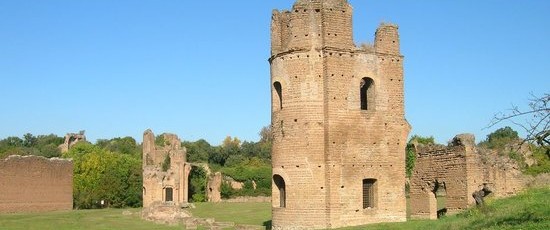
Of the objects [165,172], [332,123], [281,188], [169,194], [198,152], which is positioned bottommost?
[169,194]

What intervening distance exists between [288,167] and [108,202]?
1303 inches

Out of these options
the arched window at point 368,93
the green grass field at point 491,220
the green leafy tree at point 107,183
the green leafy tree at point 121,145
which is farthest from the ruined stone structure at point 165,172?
the green leafy tree at point 121,145

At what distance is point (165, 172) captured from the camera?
2042 inches

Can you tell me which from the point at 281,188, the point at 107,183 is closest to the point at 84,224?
the point at 281,188

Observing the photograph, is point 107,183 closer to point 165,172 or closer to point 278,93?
point 165,172

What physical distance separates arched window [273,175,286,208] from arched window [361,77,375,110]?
3.95 meters

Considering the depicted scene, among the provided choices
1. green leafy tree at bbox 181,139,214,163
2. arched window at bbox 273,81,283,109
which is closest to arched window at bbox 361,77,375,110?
arched window at bbox 273,81,283,109

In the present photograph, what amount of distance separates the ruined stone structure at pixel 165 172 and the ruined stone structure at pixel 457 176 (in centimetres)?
2631

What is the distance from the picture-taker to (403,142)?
23531 mm

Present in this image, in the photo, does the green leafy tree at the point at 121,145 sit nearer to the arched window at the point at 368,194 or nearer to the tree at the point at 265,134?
the tree at the point at 265,134

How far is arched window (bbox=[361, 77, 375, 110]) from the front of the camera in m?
23.2

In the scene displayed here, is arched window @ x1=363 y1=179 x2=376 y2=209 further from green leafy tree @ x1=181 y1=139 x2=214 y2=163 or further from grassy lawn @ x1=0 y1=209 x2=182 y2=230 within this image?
green leafy tree @ x1=181 y1=139 x2=214 y2=163

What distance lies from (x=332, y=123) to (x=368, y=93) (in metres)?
2.16

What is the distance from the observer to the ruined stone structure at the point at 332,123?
22.0 meters
